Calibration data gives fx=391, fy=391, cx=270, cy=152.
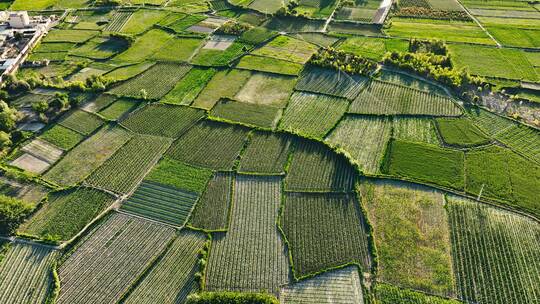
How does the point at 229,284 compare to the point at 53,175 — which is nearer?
the point at 229,284

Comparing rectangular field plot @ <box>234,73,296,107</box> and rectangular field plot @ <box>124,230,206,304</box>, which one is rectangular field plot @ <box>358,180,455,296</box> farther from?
rectangular field plot @ <box>234,73,296,107</box>

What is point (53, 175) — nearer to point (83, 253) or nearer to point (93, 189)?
point (93, 189)

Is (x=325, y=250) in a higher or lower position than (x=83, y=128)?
lower

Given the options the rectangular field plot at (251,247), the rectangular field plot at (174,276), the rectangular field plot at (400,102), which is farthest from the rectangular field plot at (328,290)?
the rectangular field plot at (400,102)

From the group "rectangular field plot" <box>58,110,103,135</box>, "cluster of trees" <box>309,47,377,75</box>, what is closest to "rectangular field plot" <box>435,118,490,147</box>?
"cluster of trees" <box>309,47,377,75</box>

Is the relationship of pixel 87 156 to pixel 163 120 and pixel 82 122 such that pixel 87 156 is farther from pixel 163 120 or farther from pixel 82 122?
pixel 163 120

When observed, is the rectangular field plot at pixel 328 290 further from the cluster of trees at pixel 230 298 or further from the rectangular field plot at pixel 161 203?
the rectangular field plot at pixel 161 203

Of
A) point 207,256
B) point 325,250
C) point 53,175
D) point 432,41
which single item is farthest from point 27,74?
point 432,41
